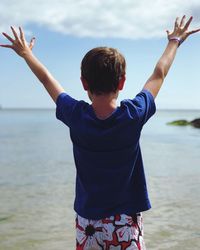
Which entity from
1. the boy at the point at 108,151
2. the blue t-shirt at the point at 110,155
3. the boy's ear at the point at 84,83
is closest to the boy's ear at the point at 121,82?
the boy at the point at 108,151

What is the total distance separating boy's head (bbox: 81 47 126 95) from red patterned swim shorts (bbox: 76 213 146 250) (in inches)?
35.4

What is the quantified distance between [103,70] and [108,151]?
1.82 ft

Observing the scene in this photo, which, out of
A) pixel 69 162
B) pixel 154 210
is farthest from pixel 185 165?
pixel 154 210

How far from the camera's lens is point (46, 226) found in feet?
29.8

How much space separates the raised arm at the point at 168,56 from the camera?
11.3ft

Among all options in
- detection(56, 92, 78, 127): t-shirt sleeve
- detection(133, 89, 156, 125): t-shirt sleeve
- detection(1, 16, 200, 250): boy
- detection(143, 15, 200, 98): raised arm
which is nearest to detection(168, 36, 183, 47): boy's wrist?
detection(143, 15, 200, 98): raised arm

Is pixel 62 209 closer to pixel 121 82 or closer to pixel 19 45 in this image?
pixel 19 45

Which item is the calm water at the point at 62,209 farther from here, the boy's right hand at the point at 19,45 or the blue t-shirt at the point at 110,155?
the boy's right hand at the point at 19,45

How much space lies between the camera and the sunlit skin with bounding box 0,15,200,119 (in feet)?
10.5

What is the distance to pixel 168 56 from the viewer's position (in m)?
3.57

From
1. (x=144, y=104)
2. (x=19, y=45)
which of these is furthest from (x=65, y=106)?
(x=19, y=45)

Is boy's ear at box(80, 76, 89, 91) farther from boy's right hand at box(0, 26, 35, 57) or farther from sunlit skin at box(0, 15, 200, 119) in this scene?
boy's right hand at box(0, 26, 35, 57)

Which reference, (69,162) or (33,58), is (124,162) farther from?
(69,162)

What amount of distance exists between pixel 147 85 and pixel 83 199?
36.9 inches
